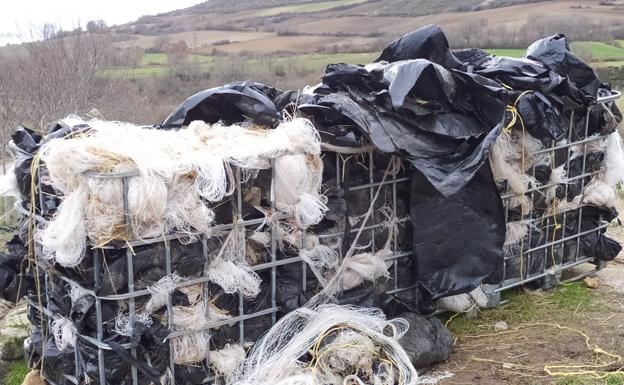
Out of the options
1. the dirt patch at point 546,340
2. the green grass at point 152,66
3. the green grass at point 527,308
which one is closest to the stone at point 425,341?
the dirt patch at point 546,340

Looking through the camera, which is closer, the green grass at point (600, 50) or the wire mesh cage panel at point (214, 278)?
the wire mesh cage panel at point (214, 278)

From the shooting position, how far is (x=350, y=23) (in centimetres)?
3031

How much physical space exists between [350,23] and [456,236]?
2666 cm

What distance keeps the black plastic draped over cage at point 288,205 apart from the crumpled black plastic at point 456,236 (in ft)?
0.03

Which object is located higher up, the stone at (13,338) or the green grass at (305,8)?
the green grass at (305,8)

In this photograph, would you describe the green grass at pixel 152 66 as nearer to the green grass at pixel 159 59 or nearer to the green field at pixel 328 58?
the green grass at pixel 159 59

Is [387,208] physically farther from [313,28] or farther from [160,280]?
[313,28]

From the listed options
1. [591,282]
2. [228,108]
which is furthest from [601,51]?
[228,108]

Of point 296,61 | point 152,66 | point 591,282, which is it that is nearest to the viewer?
point 591,282

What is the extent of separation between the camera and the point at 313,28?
30062mm

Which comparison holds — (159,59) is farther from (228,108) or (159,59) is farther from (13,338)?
(228,108)

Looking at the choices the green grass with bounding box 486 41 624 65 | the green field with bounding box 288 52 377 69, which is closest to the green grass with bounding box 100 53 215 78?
the green field with bounding box 288 52 377 69

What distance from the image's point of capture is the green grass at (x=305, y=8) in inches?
1348

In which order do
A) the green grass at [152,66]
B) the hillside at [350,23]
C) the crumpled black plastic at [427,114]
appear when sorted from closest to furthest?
the crumpled black plastic at [427,114]
the green grass at [152,66]
the hillside at [350,23]
